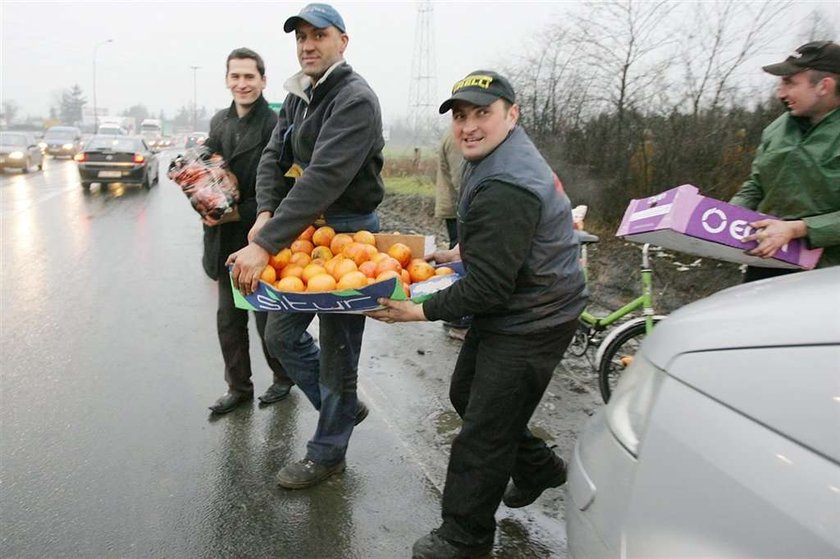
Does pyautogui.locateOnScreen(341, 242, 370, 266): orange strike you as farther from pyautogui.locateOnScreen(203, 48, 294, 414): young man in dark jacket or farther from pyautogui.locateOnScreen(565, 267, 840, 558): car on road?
pyautogui.locateOnScreen(565, 267, 840, 558): car on road

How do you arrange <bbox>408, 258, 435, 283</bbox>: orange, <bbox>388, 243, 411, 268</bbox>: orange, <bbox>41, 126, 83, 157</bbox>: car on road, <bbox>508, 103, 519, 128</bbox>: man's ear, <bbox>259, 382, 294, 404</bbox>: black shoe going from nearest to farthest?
<bbox>508, 103, 519, 128</bbox>: man's ear < <bbox>408, 258, 435, 283</bbox>: orange < <bbox>388, 243, 411, 268</bbox>: orange < <bbox>259, 382, 294, 404</bbox>: black shoe < <bbox>41, 126, 83, 157</bbox>: car on road

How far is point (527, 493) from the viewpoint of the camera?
3014mm

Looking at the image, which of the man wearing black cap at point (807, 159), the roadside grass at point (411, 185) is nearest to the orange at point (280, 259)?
the man wearing black cap at point (807, 159)

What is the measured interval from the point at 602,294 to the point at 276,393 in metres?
4.16

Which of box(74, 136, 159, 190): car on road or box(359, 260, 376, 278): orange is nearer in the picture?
box(359, 260, 376, 278): orange

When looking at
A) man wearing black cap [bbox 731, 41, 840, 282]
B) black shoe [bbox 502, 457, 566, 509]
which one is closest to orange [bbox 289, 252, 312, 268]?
black shoe [bbox 502, 457, 566, 509]

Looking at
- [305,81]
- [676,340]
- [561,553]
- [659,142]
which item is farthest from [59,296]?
[659,142]

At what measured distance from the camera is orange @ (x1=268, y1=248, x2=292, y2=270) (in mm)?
2835

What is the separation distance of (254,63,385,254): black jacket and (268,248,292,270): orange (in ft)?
0.21

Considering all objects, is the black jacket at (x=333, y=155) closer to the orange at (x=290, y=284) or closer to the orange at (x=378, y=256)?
the orange at (x=290, y=284)

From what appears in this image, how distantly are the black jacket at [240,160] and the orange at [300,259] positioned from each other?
105 centimetres

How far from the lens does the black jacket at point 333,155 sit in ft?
9.24

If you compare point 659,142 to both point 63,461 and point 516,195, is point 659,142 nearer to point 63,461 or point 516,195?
point 516,195

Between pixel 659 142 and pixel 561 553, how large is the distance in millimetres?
6680
